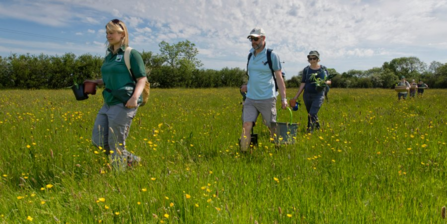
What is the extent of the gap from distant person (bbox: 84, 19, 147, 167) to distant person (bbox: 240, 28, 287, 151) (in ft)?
5.57

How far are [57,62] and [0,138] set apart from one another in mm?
33711

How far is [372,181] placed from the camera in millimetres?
3031

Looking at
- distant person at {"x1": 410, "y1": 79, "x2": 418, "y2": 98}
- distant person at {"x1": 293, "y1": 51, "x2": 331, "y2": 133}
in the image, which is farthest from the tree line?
distant person at {"x1": 410, "y1": 79, "x2": 418, "y2": 98}

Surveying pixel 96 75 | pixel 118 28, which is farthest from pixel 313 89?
pixel 96 75

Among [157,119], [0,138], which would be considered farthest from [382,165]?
[0,138]

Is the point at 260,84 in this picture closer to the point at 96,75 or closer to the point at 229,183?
the point at 229,183

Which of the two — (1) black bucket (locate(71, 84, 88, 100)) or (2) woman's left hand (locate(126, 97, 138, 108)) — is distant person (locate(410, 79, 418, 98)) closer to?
(2) woman's left hand (locate(126, 97, 138, 108))

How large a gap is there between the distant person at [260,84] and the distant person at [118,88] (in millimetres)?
1698

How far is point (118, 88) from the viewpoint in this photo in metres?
3.12

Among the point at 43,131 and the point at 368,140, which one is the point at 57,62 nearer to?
the point at 43,131

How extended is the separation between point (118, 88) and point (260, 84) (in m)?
2.09

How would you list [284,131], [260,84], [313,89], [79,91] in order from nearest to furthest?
[79,91] < [260,84] < [284,131] < [313,89]

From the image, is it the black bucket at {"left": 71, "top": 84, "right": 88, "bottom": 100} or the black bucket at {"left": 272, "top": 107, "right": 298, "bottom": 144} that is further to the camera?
the black bucket at {"left": 272, "top": 107, "right": 298, "bottom": 144}

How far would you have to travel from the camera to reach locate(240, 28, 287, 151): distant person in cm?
402
